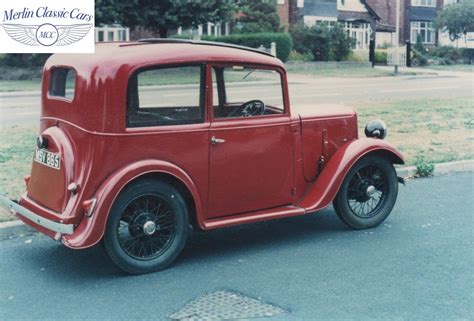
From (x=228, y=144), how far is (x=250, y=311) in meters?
1.62

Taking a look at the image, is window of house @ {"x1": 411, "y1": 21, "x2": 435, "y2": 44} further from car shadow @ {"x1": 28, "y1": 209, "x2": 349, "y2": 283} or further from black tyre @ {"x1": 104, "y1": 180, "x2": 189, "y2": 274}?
black tyre @ {"x1": 104, "y1": 180, "x2": 189, "y2": 274}

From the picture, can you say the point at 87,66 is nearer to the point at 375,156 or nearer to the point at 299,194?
the point at 299,194

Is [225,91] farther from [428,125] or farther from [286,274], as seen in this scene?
[428,125]

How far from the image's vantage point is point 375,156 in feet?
21.5

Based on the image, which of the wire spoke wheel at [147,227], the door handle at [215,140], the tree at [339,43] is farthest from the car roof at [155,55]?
the tree at [339,43]

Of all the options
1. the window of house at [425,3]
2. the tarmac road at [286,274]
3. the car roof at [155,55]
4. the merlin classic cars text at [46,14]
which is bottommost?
the tarmac road at [286,274]

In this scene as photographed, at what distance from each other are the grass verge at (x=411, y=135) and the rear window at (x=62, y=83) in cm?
144

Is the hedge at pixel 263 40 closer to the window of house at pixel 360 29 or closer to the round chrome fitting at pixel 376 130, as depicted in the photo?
the window of house at pixel 360 29

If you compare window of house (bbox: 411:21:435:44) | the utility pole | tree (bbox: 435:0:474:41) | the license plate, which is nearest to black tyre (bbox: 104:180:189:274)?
the license plate

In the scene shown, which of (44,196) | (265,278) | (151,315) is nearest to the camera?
(151,315)

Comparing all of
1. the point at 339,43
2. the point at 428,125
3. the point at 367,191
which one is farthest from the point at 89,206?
the point at 339,43

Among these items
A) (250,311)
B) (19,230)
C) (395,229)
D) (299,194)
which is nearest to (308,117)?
(299,194)

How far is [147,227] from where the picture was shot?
17.3 ft

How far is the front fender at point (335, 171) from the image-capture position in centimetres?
618
